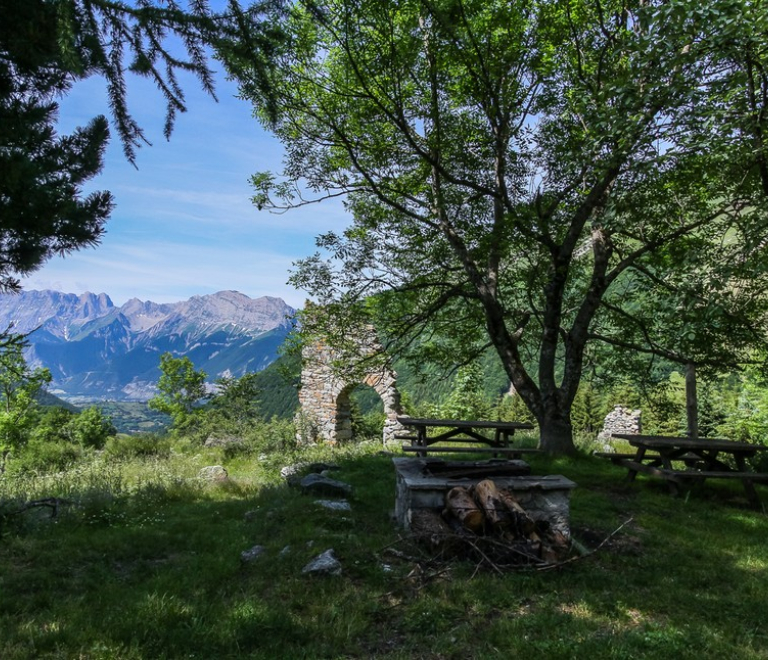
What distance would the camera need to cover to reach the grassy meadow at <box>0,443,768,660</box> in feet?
10.8

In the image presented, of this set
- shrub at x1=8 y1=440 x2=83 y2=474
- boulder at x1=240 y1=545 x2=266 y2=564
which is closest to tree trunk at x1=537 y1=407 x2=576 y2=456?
boulder at x1=240 y1=545 x2=266 y2=564

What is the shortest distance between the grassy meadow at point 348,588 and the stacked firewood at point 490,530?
20 cm

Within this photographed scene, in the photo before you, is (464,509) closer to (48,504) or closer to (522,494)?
(522,494)

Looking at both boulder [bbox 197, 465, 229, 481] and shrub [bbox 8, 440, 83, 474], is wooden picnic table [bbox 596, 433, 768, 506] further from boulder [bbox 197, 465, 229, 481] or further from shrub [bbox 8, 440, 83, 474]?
shrub [bbox 8, 440, 83, 474]

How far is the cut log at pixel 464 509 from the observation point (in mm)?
4953

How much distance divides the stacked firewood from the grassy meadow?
0.67 feet

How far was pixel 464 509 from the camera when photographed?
5.04 m

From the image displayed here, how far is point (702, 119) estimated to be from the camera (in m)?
6.78

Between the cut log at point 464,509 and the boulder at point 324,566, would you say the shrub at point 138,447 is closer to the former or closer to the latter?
the boulder at point 324,566

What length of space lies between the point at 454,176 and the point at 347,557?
324 inches

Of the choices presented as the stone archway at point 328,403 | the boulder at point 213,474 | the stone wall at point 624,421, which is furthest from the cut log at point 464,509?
the stone wall at point 624,421

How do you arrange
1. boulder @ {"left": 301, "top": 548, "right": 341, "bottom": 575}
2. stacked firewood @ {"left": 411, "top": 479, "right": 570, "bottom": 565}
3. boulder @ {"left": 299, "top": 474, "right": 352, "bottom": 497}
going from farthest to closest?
boulder @ {"left": 299, "top": 474, "right": 352, "bottom": 497}, stacked firewood @ {"left": 411, "top": 479, "right": 570, "bottom": 565}, boulder @ {"left": 301, "top": 548, "right": 341, "bottom": 575}

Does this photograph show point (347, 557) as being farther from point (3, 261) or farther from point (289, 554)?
point (3, 261)

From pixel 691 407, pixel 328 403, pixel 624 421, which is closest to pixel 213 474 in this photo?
pixel 328 403
